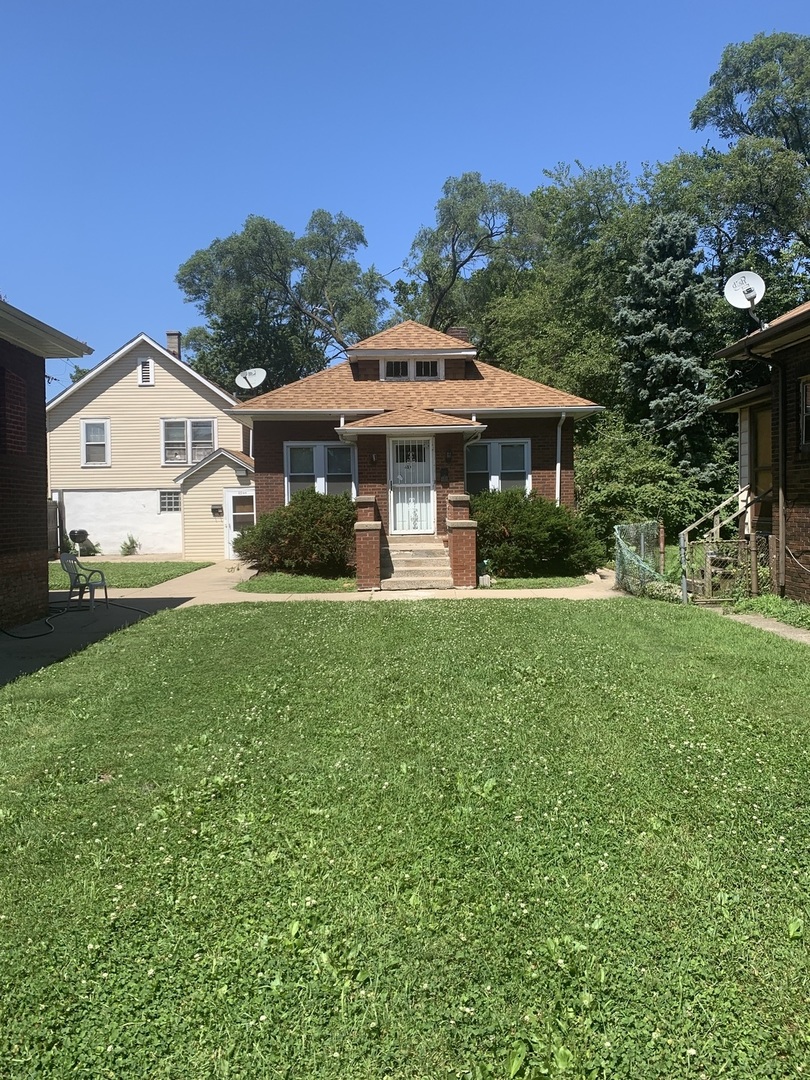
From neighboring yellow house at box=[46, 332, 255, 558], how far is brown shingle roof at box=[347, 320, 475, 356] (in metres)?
8.21

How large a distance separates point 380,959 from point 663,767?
235cm

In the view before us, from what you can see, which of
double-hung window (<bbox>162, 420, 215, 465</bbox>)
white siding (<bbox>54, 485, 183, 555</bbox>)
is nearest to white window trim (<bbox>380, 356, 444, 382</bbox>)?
double-hung window (<bbox>162, 420, 215, 465</bbox>)

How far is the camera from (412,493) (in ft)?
51.3

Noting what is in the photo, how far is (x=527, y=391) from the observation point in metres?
17.5

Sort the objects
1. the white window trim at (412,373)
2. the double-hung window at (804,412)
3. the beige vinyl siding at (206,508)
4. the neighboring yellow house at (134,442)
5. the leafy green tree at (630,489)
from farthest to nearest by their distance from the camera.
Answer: the neighboring yellow house at (134,442) < the beige vinyl siding at (206,508) < the leafy green tree at (630,489) < the white window trim at (412,373) < the double-hung window at (804,412)

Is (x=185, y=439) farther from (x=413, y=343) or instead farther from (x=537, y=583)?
(x=537, y=583)

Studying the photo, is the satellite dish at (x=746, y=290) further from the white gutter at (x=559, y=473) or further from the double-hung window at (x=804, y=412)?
the white gutter at (x=559, y=473)

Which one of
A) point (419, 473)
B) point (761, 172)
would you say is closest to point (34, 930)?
point (419, 473)

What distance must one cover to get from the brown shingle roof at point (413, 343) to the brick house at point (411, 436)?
0.03 m

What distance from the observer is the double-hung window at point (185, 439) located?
25750 mm

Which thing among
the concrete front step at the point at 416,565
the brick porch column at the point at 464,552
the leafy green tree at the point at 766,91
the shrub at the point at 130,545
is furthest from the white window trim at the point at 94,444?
the leafy green tree at the point at 766,91

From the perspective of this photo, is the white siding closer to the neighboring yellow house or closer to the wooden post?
the neighboring yellow house

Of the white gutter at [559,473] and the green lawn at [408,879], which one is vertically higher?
the white gutter at [559,473]

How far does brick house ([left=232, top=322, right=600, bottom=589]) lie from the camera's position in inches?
592
